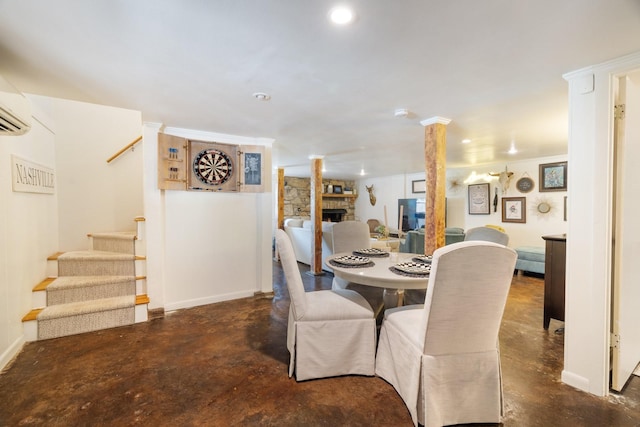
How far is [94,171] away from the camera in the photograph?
A: 3648mm

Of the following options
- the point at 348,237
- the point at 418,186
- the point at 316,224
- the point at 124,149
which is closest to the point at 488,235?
the point at 348,237

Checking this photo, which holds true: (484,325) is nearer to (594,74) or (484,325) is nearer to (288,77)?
(594,74)

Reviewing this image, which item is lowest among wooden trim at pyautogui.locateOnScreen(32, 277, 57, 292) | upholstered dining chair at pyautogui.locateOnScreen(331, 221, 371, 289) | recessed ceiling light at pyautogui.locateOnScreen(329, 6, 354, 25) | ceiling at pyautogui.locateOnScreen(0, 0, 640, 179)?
wooden trim at pyautogui.locateOnScreen(32, 277, 57, 292)

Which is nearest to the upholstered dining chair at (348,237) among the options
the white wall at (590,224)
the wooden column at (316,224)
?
the wooden column at (316,224)

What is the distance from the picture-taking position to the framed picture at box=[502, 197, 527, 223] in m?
5.64

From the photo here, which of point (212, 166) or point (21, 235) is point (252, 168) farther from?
point (21, 235)

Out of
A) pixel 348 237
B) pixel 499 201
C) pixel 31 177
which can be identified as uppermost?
pixel 31 177

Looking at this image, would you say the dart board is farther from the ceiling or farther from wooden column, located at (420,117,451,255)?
wooden column, located at (420,117,451,255)

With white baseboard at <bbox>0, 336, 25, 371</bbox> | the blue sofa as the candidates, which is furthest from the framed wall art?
the blue sofa

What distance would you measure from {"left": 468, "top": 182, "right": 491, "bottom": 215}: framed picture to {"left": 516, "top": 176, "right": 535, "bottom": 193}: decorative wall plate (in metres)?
0.60

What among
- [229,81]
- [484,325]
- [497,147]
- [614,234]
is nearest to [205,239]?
[229,81]

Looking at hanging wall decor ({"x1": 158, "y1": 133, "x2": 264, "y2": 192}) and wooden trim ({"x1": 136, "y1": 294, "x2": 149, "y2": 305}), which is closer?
wooden trim ({"x1": 136, "y1": 294, "x2": 149, "y2": 305})

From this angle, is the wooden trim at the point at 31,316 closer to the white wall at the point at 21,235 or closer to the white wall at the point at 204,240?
the white wall at the point at 21,235

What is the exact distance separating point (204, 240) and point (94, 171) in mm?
1819
